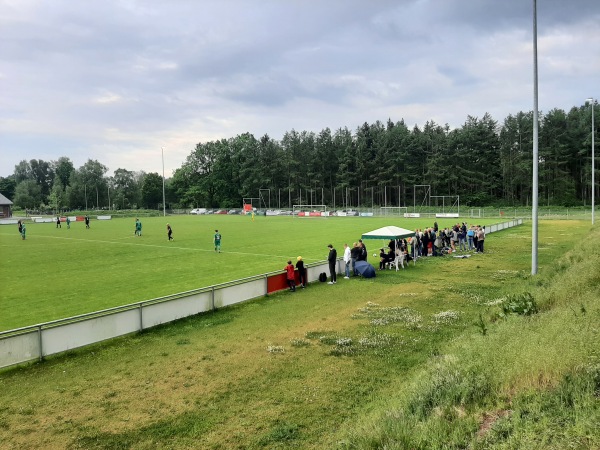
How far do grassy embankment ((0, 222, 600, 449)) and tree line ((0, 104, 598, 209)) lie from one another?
89099 millimetres

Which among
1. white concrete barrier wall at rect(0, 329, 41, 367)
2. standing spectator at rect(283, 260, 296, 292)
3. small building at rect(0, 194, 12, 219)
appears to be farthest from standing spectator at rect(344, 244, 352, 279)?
small building at rect(0, 194, 12, 219)

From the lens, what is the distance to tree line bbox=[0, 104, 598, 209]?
9369 cm

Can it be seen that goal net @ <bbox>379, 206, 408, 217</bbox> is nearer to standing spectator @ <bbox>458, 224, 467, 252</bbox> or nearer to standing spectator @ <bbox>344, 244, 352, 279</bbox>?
standing spectator @ <bbox>458, 224, 467, 252</bbox>

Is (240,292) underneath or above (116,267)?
above

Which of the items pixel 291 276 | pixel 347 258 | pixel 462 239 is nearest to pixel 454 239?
pixel 462 239

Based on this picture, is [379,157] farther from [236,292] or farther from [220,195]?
[236,292]

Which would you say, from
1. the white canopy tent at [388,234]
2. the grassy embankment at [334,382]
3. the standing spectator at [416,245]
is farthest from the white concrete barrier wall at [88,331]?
the standing spectator at [416,245]

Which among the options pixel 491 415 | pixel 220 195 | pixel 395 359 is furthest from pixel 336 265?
pixel 220 195

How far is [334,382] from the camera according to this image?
850 centimetres

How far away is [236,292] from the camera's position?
604 inches

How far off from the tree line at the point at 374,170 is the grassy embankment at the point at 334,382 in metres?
89.1

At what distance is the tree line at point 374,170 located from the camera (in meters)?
93.7

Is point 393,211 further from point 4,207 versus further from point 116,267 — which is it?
point 4,207

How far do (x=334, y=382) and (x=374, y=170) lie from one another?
340 feet
